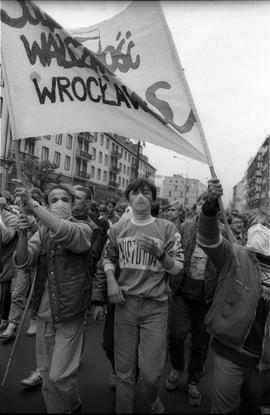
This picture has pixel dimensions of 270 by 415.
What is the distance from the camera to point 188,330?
3.71 metres

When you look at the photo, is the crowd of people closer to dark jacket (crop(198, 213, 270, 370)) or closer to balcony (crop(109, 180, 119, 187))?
dark jacket (crop(198, 213, 270, 370))

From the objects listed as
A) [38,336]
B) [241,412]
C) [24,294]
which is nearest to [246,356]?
[241,412]

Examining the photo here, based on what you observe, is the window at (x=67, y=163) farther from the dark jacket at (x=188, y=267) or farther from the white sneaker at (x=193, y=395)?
the white sneaker at (x=193, y=395)

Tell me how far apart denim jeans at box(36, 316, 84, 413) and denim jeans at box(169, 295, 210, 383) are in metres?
1.12

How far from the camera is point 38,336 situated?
3.03m

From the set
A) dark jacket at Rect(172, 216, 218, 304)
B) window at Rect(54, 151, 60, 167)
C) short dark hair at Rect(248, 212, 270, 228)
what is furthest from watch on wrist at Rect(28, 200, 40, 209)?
window at Rect(54, 151, 60, 167)

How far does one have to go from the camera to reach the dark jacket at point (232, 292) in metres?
2.39

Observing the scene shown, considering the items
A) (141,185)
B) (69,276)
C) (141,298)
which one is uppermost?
(141,185)

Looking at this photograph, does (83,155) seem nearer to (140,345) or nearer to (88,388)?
(88,388)

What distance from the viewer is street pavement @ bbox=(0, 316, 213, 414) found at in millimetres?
3123

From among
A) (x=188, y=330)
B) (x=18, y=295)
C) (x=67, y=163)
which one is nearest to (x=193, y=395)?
(x=188, y=330)

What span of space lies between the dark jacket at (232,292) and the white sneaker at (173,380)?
142cm

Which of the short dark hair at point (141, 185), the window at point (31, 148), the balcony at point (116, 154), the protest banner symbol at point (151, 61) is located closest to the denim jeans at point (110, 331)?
the short dark hair at point (141, 185)

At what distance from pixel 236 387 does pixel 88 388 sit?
5.79 feet
